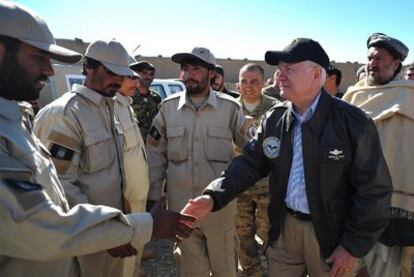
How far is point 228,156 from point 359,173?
1416mm

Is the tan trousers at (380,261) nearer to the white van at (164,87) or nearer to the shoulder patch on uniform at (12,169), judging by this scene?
the shoulder patch on uniform at (12,169)

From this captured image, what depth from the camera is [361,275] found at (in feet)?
9.11

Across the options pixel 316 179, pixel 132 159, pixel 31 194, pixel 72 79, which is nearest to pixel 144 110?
pixel 72 79

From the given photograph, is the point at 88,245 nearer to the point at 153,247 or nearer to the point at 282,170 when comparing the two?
the point at 282,170

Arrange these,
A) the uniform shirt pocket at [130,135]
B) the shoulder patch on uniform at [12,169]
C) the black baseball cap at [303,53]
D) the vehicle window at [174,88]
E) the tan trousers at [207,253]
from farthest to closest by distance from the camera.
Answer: the vehicle window at [174,88] → the tan trousers at [207,253] → the uniform shirt pocket at [130,135] → the black baseball cap at [303,53] → the shoulder patch on uniform at [12,169]

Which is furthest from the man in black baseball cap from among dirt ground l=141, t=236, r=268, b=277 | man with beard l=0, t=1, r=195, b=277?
dirt ground l=141, t=236, r=268, b=277

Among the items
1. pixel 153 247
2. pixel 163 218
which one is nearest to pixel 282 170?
pixel 163 218

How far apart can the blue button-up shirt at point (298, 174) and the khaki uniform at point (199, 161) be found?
3.46 ft

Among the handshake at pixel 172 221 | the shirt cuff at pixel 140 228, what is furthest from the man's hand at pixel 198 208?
the shirt cuff at pixel 140 228

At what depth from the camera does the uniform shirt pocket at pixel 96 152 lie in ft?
8.95

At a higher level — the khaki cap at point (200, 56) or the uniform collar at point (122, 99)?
the khaki cap at point (200, 56)

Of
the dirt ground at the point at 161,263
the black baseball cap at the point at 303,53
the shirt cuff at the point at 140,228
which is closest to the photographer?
the shirt cuff at the point at 140,228

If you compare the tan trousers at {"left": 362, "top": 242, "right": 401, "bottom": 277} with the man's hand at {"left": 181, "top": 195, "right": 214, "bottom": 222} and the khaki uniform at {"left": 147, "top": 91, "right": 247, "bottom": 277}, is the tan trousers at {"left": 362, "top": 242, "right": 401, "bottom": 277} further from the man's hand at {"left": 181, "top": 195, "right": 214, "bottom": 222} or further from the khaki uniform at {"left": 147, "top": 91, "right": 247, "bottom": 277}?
the man's hand at {"left": 181, "top": 195, "right": 214, "bottom": 222}

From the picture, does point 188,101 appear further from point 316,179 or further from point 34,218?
point 34,218
